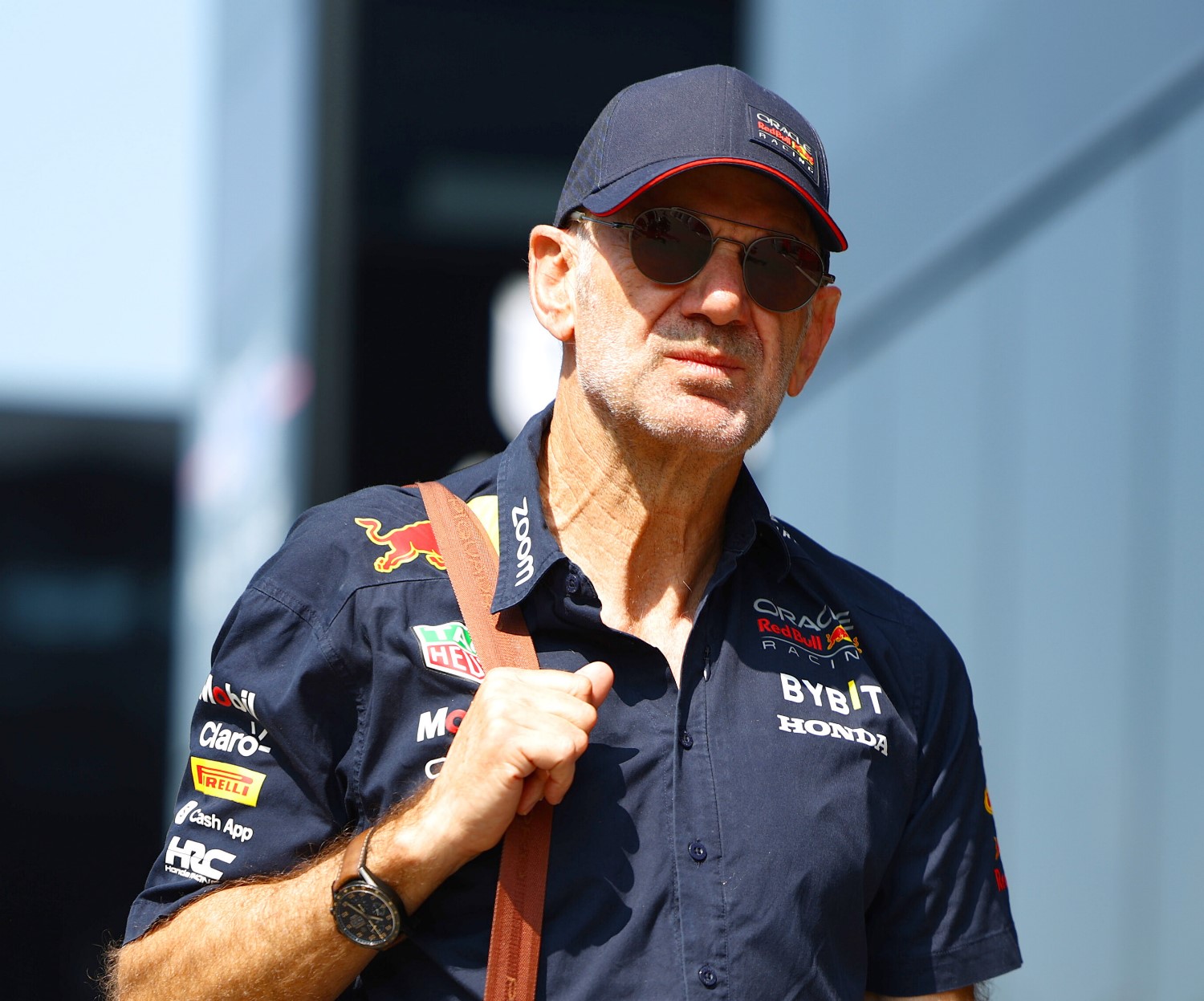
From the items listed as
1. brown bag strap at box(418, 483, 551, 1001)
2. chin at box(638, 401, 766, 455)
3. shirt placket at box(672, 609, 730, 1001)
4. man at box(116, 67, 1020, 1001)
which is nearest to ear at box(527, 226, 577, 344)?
man at box(116, 67, 1020, 1001)

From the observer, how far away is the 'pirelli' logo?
1.53 metres

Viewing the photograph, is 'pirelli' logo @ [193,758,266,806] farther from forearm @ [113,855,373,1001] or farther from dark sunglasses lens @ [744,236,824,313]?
dark sunglasses lens @ [744,236,824,313]

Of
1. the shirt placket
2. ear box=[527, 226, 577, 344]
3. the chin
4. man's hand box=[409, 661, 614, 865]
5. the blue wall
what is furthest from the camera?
the blue wall

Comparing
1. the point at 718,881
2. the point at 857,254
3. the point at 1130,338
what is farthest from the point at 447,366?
the point at 718,881

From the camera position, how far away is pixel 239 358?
438 cm

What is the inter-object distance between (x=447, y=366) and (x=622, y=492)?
2713 mm

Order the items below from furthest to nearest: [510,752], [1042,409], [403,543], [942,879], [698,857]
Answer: [1042,409] → [942,879] → [403,543] → [698,857] → [510,752]

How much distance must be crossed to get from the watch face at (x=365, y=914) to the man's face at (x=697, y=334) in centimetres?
64

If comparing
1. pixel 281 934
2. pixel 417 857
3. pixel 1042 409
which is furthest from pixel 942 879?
pixel 1042 409

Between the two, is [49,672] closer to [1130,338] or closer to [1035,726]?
A: [1035,726]

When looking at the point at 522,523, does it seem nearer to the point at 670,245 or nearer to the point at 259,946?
the point at 670,245

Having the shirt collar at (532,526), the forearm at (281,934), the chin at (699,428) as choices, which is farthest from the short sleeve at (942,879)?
the forearm at (281,934)

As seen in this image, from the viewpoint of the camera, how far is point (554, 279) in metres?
1.92

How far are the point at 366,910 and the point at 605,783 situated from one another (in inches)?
11.3
